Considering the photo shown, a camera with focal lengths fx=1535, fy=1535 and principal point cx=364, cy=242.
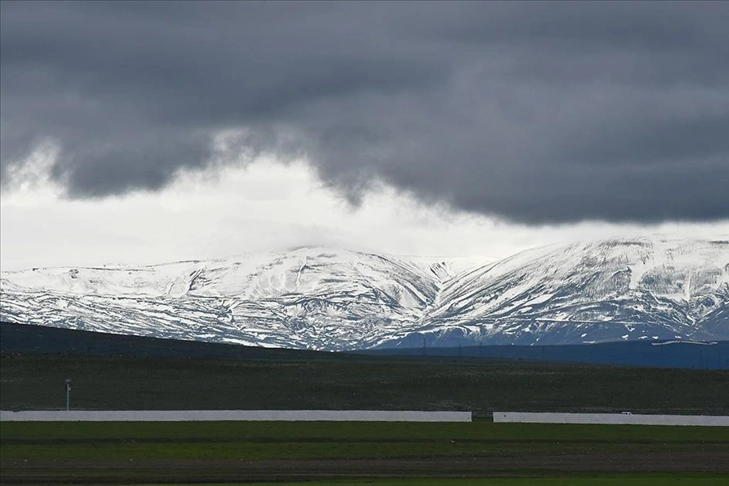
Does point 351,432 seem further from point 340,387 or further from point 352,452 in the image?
point 340,387

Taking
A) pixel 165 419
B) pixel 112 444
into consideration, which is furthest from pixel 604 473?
pixel 165 419

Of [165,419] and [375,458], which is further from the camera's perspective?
[165,419]

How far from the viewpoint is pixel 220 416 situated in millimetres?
104188

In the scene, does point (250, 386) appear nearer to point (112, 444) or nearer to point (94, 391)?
point (94, 391)

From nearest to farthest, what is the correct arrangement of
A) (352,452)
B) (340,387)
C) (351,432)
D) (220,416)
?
(352,452) < (351,432) < (220,416) < (340,387)

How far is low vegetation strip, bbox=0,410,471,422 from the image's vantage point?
102 metres

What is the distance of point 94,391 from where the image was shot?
5517 inches

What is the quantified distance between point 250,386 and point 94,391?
57.9ft

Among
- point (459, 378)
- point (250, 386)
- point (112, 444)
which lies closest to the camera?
point (112, 444)

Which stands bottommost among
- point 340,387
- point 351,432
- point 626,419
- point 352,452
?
point 352,452

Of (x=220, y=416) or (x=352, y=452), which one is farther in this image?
(x=220, y=416)

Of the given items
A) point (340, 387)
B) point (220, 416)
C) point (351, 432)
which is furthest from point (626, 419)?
point (340, 387)

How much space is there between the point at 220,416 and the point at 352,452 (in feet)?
64.0

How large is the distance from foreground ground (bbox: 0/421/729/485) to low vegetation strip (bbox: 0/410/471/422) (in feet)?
6.06
